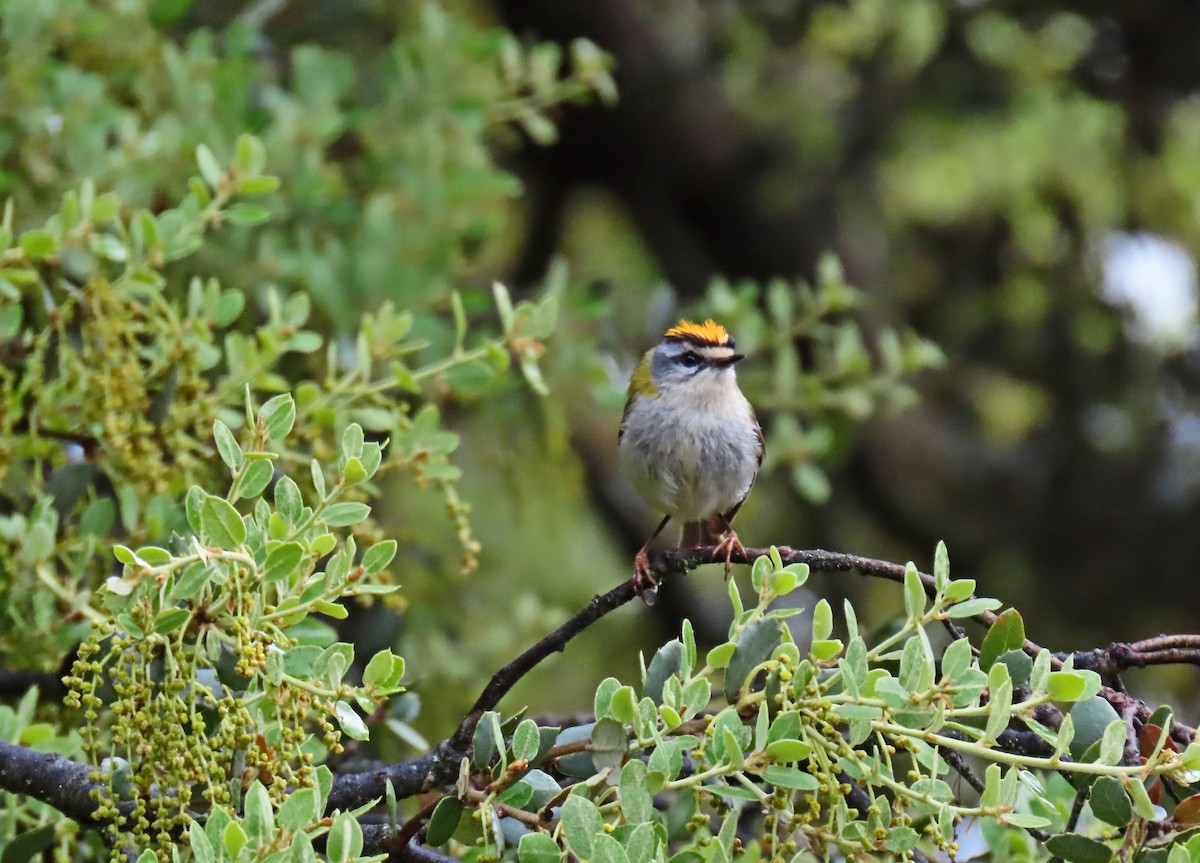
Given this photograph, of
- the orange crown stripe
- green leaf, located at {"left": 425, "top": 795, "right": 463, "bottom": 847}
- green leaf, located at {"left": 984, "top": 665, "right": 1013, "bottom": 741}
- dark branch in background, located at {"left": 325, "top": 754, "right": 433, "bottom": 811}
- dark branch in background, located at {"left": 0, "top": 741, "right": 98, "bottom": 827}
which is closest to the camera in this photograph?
green leaf, located at {"left": 984, "top": 665, "right": 1013, "bottom": 741}

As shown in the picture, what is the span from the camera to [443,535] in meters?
4.27

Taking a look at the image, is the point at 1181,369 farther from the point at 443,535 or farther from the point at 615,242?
the point at 443,535

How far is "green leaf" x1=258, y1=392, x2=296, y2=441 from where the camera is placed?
1652mm

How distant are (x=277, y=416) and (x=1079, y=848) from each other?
1.11m

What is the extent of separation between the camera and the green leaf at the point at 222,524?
1500 millimetres

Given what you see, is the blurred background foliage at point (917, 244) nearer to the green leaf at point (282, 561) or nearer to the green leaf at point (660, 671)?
the green leaf at point (660, 671)

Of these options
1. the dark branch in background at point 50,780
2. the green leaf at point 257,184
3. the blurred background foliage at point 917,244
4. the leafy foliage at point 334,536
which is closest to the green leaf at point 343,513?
the leafy foliage at point 334,536

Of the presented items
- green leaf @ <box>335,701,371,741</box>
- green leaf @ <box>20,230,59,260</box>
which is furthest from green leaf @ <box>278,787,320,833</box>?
green leaf @ <box>20,230,59,260</box>

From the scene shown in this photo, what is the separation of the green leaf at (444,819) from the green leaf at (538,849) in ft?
0.63

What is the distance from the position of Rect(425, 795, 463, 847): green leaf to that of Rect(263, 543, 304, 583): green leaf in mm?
382

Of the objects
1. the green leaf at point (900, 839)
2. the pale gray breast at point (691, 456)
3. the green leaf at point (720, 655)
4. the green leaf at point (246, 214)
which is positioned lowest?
the pale gray breast at point (691, 456)

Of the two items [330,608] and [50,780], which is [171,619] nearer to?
[330,608]

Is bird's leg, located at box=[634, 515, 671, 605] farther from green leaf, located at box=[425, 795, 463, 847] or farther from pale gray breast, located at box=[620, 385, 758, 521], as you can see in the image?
green leaf, located at box=[425, 795, 463, 847]

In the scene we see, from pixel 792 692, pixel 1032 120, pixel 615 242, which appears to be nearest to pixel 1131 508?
pixel 1032 120
